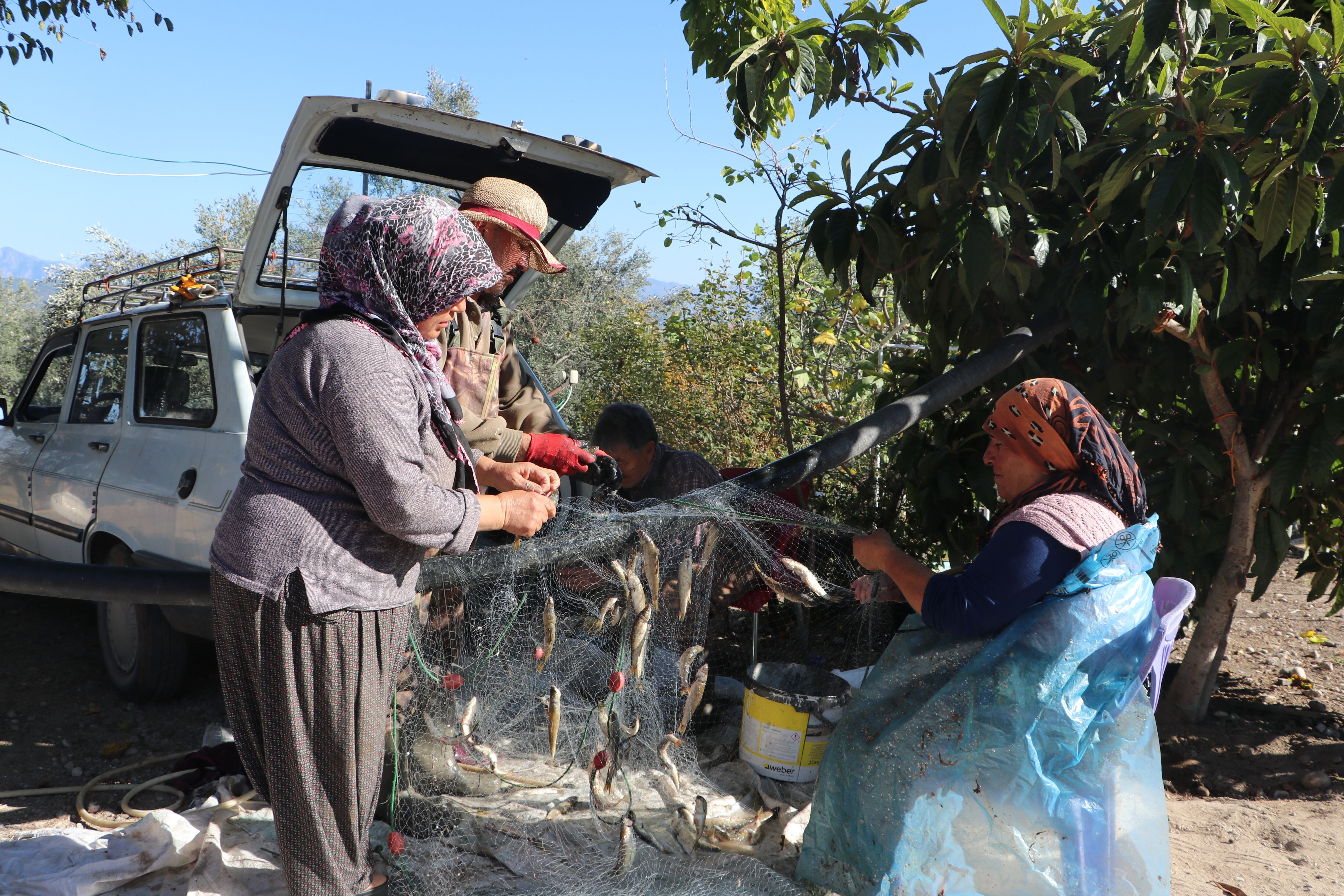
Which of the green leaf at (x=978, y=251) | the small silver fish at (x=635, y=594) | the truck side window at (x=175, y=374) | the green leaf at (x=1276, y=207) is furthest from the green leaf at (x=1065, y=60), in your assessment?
the truck side window at (x=175, y=374)

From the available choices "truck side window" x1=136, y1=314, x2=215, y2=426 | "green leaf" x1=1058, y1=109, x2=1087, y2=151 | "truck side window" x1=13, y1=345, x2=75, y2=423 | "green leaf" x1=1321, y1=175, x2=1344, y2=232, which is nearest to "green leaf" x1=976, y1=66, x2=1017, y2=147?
"green leaf" x1=1058, y1=109, x2=1087, y2=151

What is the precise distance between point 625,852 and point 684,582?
0.73 metres

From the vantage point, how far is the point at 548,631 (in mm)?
2438

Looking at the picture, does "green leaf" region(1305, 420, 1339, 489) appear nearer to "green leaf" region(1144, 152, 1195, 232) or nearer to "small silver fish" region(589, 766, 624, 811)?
"green leaf" region(1144, 152, 1195, 232)

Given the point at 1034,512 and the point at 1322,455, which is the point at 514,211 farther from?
the point at 1322,455

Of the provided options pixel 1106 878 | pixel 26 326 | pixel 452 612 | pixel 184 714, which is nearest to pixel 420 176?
pixel 452 612

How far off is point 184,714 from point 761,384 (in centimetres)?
469

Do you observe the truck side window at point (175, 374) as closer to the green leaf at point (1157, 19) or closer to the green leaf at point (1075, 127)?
the green leaf at point (1075, 127)

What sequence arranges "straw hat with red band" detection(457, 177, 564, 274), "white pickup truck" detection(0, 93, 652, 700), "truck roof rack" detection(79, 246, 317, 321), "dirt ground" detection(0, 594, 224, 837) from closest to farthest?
"straw hat with red band" detection(457, 177, 564, 274), "dirt ground" detection(0, 594, 224, 837), "white pickup truck" detection(0, 93, 652, 700), "truck roof rack" detection(79, 246, 317, 321)

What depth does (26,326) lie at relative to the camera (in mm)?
17672

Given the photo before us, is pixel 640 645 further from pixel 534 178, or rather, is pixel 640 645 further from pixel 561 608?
pixel 534 178

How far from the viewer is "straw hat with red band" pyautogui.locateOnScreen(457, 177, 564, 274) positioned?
2.65 meters

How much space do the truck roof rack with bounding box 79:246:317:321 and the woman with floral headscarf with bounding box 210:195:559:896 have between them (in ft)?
4.85

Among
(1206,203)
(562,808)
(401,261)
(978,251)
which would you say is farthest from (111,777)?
(1206,203)
